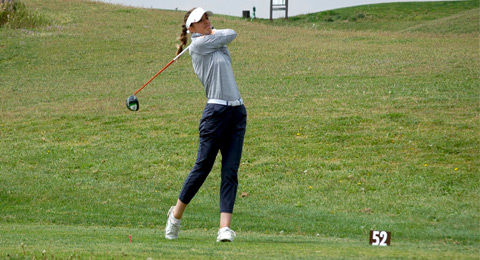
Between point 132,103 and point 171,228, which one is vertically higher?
point 132,103

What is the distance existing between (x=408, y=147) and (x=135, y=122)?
827 cm

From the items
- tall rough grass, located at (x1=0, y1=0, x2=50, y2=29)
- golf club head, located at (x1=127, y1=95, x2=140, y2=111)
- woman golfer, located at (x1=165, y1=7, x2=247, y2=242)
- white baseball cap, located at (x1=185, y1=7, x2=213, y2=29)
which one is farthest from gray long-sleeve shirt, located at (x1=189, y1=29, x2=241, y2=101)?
tall rough grass, located at (x1=0, y1=0, x2=50, y2=29)

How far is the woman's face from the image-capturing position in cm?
706

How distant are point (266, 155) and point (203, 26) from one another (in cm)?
836

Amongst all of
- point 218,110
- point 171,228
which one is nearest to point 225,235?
point 171,228

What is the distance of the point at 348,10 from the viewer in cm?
6600

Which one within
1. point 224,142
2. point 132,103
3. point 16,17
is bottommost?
point 224,142

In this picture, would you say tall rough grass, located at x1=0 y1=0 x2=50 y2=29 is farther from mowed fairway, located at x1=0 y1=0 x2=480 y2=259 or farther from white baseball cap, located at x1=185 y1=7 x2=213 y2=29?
white baseball cap, located at x1=185 y1=7 x2=213 y2=29

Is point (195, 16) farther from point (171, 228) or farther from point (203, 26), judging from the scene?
point (171, 228)

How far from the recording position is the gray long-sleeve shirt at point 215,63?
6965mm

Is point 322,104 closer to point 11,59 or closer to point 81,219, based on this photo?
point 81,219

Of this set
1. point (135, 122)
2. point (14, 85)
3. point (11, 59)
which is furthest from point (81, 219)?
point (11, 59)

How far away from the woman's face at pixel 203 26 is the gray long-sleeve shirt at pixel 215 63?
52 millimetres

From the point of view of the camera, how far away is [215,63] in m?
7.02
